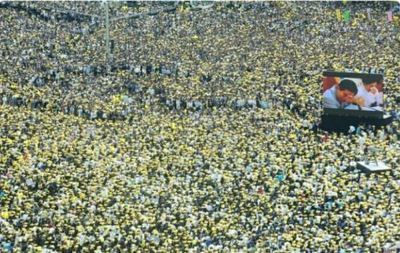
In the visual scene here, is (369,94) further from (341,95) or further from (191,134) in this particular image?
(191,134)

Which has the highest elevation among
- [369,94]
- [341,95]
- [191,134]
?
[369,94]

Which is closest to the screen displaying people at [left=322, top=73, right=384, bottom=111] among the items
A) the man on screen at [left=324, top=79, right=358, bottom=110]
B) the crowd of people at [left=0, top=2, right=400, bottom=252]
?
the man on screen at [left=324, top=79, right=358, bottom=110]

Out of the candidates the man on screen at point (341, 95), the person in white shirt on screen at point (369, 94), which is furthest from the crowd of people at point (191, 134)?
the person in white shirt on screen at point (369, 94)

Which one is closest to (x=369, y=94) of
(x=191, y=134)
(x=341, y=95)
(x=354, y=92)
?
(x=354, y=92)

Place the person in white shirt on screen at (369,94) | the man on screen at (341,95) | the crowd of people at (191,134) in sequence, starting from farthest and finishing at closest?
the man on screen at (341,95)
the person in white shirt on screen at (369,94)
the crowd of people at (191,134)

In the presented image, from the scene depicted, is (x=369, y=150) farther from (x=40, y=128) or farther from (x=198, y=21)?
(x=198, y=21)

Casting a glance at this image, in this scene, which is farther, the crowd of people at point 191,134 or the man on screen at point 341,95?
the man on screen at point 341,95

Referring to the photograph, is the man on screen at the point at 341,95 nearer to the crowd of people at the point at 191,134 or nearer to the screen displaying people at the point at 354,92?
the screen displaying people at the point at 354,92
